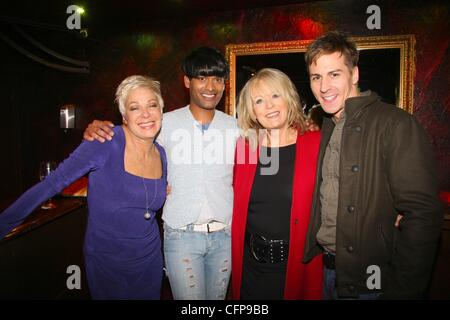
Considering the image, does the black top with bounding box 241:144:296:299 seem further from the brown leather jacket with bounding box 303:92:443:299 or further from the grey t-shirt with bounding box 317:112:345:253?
the brown leather jacket with bounding box 303:92:443:299

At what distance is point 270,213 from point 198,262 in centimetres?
63

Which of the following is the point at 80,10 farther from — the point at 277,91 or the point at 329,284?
the point at 329,284

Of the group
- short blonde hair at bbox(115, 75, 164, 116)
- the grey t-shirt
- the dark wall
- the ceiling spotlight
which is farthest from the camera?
the ceiling spotlight

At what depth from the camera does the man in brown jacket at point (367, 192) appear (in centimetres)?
124

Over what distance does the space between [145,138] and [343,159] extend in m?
1.21

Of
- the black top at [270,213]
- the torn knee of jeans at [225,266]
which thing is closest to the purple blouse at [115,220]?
the torn knee of jeans at [225,266]

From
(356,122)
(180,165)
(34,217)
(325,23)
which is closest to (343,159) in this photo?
(356,122)

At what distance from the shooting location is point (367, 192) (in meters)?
1.40

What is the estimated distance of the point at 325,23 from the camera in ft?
11.4

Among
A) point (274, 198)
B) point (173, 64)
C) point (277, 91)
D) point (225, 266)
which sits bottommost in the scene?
point (225, 266)

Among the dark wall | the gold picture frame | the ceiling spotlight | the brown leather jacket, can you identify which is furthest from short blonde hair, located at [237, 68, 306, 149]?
the ceiling spotlight

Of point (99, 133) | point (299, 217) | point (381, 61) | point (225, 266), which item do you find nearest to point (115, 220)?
point (99, 133)

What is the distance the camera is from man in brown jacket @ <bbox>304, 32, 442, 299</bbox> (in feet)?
4.08

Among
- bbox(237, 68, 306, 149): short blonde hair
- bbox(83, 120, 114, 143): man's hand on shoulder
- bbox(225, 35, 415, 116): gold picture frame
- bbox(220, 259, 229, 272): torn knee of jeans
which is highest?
bbox(225, 35, 415, 116): gold picture frame
